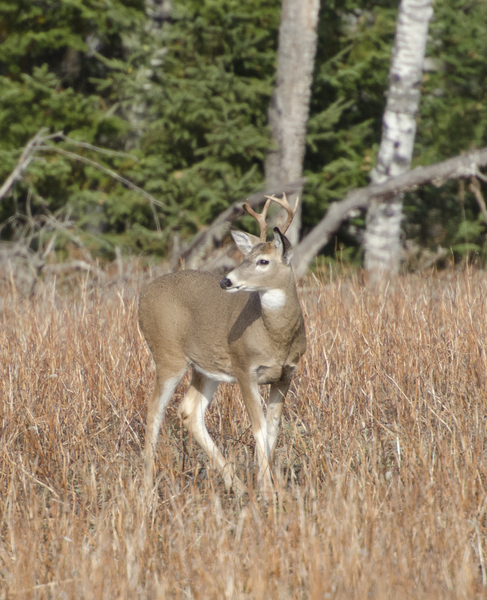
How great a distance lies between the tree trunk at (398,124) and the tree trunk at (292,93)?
1.07 meters

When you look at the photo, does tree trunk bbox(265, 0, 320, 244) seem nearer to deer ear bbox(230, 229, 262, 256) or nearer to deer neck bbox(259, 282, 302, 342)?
deer ear bbox(230, 229, 262, 256)

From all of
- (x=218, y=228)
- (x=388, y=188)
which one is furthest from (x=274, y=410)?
(x=388, y=188)

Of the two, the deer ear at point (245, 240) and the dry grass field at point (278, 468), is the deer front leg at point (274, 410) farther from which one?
the deer ear at point (245, 240)

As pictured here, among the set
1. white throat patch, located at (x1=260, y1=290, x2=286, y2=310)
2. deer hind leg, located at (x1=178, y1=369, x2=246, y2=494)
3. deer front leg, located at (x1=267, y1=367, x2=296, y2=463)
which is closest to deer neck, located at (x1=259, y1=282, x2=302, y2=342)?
white throat patch, located at (x1=260, y1=290, x2=286, y2=310)

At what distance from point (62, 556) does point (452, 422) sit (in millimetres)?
2420

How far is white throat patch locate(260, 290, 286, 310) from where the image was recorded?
4137 millimetres

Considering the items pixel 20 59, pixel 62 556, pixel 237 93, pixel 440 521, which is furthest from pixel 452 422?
pixel 20 59

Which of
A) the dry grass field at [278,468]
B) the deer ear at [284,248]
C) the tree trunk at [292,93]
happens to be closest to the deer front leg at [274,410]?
the dry grass field at [278,468]

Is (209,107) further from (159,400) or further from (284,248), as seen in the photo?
(284,248)

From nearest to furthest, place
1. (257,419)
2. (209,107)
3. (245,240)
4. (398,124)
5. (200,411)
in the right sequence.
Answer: (257,419)
(245,240)
(200,411)
(398,124)
(209,107)

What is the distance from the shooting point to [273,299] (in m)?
4.14

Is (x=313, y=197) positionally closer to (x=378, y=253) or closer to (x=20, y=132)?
(x=378, y=253)

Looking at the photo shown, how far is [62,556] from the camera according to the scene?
10.7 feet

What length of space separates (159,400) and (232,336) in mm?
695
